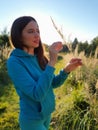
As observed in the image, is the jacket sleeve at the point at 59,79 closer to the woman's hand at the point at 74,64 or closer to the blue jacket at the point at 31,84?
the woman's hand at the point at 74,64

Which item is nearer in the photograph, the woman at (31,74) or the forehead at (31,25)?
the woman at (31,74)

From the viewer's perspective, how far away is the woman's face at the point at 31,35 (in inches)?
119

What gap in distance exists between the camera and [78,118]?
5629mm

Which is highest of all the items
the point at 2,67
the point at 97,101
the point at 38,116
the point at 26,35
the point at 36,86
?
the point at 26,35

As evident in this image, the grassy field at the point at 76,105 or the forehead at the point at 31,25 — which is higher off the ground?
the forehead at the point at 31,25

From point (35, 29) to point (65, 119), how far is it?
2944 millimetres

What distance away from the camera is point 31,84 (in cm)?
277

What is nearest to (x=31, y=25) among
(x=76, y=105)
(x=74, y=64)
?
(x=74, y=64)

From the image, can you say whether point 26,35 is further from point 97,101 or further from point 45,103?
point 97,101

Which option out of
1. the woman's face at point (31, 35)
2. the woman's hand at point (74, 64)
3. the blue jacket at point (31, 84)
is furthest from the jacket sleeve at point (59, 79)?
the woman's face at point (31, 35)

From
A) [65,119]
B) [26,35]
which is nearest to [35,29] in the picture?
[26,35]

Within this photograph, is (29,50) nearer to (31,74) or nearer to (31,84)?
(31,74)

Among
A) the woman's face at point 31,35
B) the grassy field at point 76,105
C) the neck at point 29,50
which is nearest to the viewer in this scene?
the woman's face at point 31,35

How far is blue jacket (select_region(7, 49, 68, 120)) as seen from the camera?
2.75 meters
